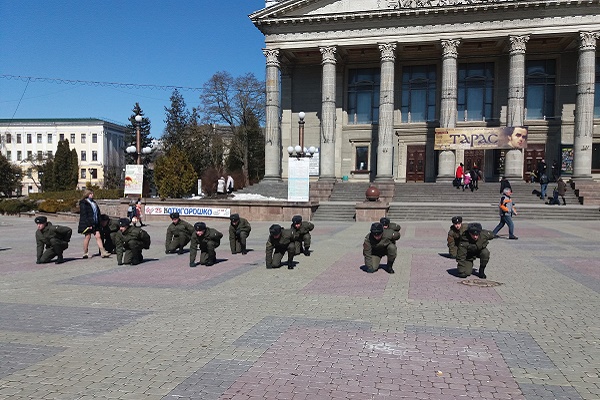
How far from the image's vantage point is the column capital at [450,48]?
108ft

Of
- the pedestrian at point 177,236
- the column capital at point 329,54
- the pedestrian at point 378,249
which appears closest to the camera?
the pedestrian at point 378,249

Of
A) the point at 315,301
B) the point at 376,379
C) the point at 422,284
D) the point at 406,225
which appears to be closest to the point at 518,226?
the point at 406,225

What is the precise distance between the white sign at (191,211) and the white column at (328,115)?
12912 millimetres

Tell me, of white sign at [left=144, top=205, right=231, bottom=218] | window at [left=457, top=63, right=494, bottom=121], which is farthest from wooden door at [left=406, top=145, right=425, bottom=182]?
white sign at [left=144, top=205, right=231, bottom=218]

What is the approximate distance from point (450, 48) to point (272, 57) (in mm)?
13812

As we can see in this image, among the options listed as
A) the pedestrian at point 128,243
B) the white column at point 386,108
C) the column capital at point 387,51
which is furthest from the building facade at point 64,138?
the pedestrian at point 128,243

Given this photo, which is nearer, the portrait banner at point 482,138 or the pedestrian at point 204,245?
the pedestrian at point 204,245

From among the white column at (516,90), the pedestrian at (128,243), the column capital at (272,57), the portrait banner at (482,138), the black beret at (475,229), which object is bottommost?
the pedestrian at (128,243)

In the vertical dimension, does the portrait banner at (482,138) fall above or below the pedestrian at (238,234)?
above

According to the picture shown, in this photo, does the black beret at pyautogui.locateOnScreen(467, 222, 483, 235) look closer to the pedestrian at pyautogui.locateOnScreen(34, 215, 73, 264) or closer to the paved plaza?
the paved plaza

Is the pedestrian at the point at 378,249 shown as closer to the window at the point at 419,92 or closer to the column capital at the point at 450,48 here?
the column capital at the point at 450,48

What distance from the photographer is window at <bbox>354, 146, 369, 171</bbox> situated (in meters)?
40.4

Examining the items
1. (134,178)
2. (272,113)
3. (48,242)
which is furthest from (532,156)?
(48,242)

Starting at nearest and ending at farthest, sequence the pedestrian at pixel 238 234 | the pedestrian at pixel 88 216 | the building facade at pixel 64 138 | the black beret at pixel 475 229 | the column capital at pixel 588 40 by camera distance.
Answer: the black beret at pixel 475 229 < the pedestrian at pixel 88 216 < the pedestrian at pixel 238 234 < the column capital at pixel 588 40 < the building facade at pixel 64 138
